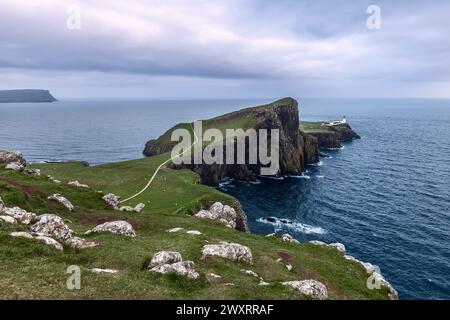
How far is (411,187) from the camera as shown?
387 ft

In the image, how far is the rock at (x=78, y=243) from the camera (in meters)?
31.4

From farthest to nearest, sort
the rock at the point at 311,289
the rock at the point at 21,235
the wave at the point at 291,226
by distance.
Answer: the wave at the point at 291,226 < the rock at the point at 21,235 < the rock at the point at 311,289

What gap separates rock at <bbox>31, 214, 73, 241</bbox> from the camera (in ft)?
108

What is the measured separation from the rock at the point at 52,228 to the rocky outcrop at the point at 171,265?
10660 mm

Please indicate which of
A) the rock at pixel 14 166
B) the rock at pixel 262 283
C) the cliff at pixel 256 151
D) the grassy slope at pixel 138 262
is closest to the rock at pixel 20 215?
the grassy slope at pixel 138 262

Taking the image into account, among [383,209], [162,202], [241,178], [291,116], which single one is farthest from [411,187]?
[162,202]

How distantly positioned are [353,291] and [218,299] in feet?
56.2

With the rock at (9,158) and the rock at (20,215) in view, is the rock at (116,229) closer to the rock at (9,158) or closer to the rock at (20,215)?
the rock at (20,215)

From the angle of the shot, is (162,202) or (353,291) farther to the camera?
(162,202)

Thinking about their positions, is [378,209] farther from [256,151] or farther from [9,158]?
[9,158]

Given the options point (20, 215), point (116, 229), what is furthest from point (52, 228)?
point (116, 229)
